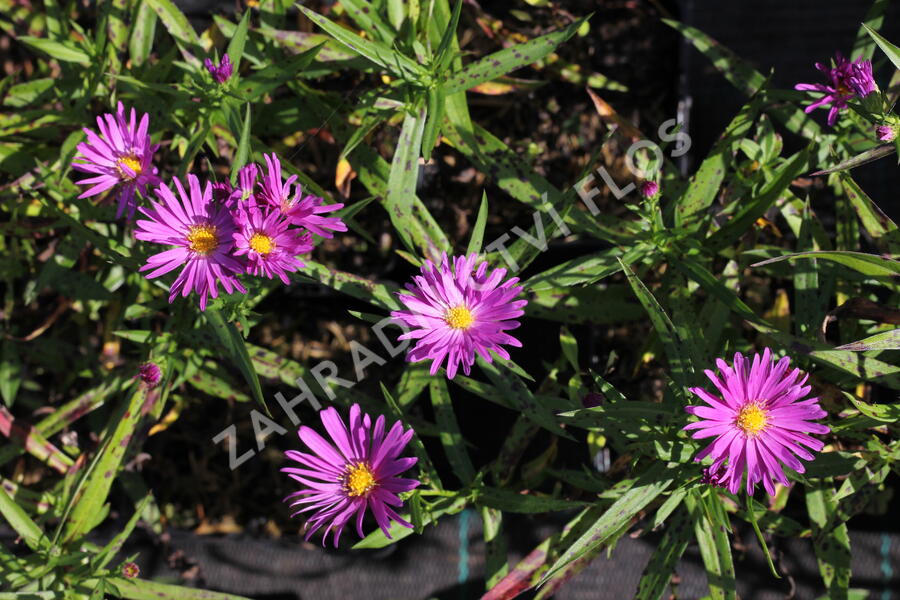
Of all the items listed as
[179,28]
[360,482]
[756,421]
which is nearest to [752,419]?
[756,421]

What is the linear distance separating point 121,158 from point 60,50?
32cm

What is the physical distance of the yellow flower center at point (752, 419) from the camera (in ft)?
3.04

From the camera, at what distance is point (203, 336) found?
1213mm

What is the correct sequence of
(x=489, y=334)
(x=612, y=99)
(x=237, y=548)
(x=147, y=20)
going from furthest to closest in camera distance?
(x=612, y=99)
(x=237, y=548)
(x=147, y=20)
(x=489, y=334)

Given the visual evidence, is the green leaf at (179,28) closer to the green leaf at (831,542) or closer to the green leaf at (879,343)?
the green leaf at (879,343)

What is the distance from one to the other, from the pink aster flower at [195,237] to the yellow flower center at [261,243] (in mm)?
70

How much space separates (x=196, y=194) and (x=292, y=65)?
0.28 m

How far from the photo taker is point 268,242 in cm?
99

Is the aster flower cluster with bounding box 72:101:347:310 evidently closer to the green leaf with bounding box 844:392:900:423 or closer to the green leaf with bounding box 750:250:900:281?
the green leaf with bounding box 750:250:900:281

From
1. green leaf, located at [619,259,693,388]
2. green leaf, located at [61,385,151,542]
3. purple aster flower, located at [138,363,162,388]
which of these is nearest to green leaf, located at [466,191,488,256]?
green leaf, located at [619,259,693,388]

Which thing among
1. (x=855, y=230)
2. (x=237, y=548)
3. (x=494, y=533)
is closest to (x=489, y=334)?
(x=494, y=533)

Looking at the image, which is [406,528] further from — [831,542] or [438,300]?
[831,542]

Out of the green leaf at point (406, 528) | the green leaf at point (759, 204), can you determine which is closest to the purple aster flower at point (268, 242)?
the green leaf at point (406, 528)

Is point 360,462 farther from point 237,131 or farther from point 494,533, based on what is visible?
point 237,131
